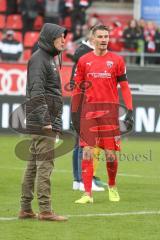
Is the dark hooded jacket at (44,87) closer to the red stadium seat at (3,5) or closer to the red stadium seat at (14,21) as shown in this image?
the red stadium seat at (14,21)

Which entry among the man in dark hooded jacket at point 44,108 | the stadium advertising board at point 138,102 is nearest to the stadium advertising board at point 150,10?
the stadium advertising board at point 138,102

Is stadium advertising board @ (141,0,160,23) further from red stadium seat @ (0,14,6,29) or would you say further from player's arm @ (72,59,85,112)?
player's arm @ (72,59,85,112)

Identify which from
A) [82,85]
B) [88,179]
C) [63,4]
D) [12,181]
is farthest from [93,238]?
[63,4]

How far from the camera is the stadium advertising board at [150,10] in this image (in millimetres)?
29730

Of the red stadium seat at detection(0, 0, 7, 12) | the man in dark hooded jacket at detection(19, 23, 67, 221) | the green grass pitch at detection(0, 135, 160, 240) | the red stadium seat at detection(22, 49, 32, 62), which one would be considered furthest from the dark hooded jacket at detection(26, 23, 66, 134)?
the red stadium seat at detection(0, 0, 7, 12)

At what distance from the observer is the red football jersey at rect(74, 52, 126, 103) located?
11102 mm

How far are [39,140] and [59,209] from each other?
4.58 feet

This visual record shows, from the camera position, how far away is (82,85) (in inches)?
445

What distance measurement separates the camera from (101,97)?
11.1m

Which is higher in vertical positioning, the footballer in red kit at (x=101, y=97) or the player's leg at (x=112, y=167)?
the footballer in red kit at (x=101, y=97)

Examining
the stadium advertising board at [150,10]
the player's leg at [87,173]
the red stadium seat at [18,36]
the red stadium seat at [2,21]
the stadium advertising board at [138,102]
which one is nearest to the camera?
the player's leg at [87,173]

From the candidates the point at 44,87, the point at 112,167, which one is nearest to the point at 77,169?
the point at 112,167

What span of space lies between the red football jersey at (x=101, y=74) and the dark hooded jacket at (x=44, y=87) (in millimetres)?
1901

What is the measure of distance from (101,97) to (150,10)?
19.2 metres
